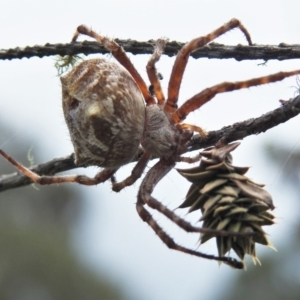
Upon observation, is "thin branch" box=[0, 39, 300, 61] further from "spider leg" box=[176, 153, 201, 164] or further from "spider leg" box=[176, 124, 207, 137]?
"spider leg" box=[176, 153, 201, 164]

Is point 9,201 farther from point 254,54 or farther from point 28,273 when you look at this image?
point 254,54

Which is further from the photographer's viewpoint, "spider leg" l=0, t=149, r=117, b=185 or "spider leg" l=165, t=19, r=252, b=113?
"spider leg" l=0, t=149, r=117, b=185

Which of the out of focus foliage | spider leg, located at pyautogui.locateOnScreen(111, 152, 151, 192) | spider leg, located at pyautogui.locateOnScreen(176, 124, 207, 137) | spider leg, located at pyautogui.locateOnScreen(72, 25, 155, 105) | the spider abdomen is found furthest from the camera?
the out of focus foliage

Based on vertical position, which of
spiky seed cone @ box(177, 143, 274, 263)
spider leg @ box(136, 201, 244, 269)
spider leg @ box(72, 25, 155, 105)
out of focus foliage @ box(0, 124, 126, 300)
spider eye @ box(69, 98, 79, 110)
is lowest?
out of focus foliage @ box(0, 124, 126, 300)

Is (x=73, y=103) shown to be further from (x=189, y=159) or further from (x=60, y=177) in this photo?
(x=189, y=159)

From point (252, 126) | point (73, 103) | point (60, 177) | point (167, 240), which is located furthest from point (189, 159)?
point (60, 177)

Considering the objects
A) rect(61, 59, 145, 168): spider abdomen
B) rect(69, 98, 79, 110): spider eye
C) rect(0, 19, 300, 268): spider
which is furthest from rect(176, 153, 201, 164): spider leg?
rect(69, 98, 79, 110): spider eye
